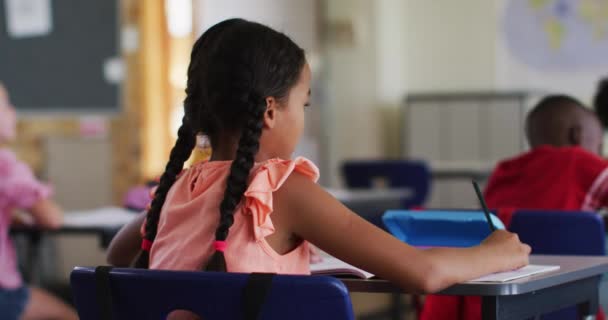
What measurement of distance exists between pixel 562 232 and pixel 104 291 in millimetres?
1185

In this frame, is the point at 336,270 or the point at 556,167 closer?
the point at 336,270

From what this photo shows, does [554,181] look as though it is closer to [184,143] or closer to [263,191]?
[184,143]

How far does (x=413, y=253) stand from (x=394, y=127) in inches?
240

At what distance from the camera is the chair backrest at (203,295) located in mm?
1203

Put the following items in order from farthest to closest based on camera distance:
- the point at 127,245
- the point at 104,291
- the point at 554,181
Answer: the point at 554,181 < the point at 127,245 < the point at 104,291

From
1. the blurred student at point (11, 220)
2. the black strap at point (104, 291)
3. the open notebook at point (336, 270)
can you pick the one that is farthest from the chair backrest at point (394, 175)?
the black strap at point (104, 291)

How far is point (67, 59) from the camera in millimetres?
6098

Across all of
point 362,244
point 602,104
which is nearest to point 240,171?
point 362,244

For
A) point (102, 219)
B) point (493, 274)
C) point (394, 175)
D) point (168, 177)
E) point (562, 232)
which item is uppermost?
point (168, 177)

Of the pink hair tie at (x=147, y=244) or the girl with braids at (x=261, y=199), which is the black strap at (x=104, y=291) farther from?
the pink hair tie at (x=147, y=244)

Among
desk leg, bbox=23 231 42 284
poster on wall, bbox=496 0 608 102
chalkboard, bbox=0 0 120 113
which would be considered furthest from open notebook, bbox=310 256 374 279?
poster on wall, bbox=496 0 608 102

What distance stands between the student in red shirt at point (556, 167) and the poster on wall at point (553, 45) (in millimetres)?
4121

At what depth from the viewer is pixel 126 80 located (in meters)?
6.20

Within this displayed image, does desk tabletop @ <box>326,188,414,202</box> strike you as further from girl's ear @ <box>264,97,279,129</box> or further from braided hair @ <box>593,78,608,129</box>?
girl's ear @ <box>264,97,279,129</box>
